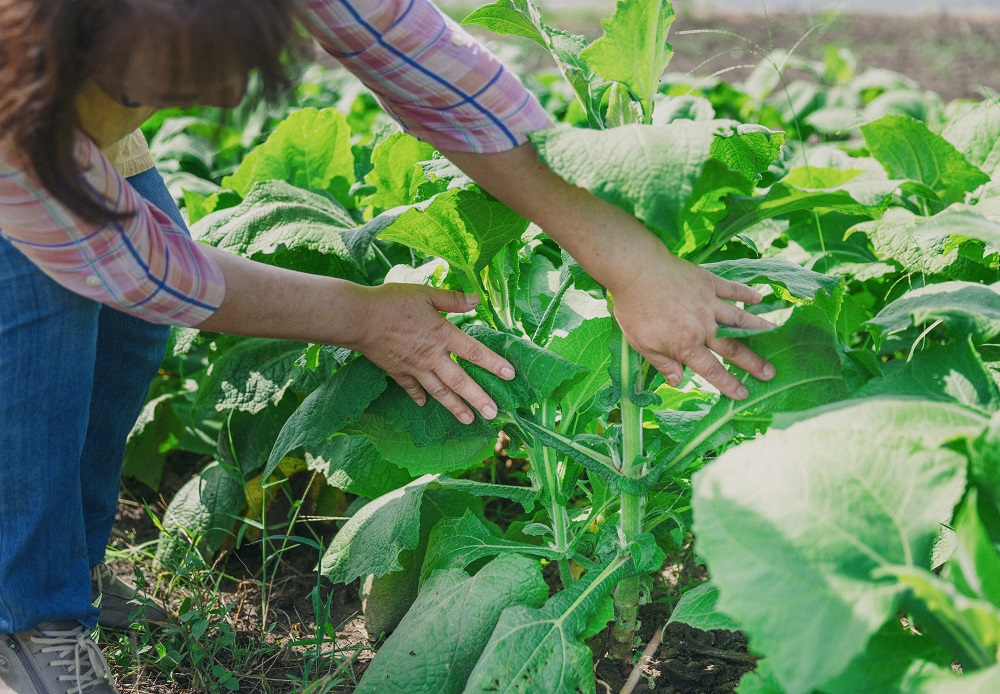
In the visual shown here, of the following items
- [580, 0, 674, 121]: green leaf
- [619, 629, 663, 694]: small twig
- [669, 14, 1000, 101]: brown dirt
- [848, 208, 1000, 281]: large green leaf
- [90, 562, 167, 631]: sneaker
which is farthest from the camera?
[669, 14, 1000, 101]: brown dirt

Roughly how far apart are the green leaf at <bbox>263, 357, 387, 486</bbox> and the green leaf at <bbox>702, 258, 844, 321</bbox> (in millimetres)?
554

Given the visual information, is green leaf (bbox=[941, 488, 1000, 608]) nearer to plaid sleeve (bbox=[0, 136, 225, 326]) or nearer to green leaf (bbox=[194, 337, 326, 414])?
plaid sleeve (bbox=[0, 136, 225, 326])

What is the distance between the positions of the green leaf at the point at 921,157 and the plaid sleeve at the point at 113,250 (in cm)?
144

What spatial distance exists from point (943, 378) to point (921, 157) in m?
0.92

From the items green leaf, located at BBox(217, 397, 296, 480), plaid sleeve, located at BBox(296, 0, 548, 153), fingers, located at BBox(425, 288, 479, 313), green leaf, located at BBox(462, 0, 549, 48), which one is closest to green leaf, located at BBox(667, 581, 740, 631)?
fingers, located at BBox(425, 288, 479, 313)

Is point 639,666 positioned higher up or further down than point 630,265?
further down

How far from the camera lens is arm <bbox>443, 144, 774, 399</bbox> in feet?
4.09

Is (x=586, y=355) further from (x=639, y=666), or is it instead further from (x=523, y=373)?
(x=639, y=666)

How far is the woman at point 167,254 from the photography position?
38.9 inches

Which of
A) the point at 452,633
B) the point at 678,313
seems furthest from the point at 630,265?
the point at 452,633

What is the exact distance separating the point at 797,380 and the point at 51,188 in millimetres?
1000

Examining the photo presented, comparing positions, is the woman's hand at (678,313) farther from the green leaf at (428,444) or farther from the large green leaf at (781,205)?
Result: the green leaf at (428,444)

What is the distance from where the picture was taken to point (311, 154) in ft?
6.92

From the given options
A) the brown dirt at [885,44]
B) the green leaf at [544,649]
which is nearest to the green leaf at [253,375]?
the green leaf at [544,649]
